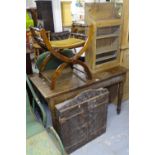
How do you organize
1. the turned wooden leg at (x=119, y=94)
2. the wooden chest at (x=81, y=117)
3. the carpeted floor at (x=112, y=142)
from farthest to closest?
the turned wooden leg at (x=119, y=94) → the carpeted floor at (x=112, y=142) → the wooden chest at (x=81, y=117)

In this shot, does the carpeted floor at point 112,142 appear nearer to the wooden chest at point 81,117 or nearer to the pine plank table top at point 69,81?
the wooden chest at point 81,117

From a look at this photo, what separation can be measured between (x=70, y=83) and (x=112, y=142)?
74 cm

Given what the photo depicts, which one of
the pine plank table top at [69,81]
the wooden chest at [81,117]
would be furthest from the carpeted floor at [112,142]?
the pine plank table top at [69,81]

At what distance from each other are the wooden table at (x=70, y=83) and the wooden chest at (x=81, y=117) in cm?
6

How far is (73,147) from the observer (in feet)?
5.59

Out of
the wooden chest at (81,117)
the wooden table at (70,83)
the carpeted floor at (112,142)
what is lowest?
the carpeted floor at (112,142)

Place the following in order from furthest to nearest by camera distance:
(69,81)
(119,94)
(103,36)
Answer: (119,94) → (103,36) → (69,81)

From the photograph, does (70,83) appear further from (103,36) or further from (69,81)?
(103,36)

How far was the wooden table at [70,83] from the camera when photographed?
5.00ft

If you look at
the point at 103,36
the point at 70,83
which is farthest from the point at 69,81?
the point at 103,36

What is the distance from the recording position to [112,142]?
1.81 meters

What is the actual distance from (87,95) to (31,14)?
12.7 ft
